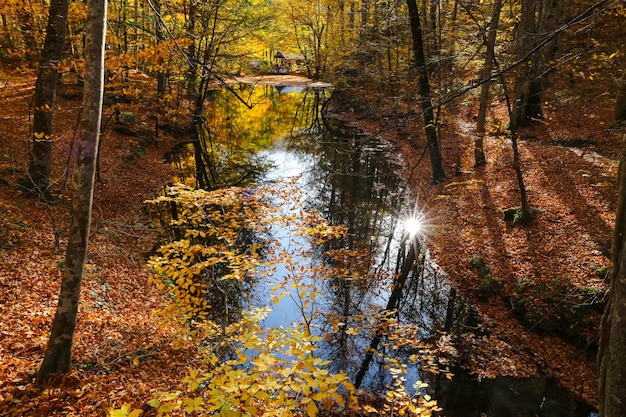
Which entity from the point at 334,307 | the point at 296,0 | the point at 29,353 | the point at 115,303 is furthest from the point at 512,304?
the point at 296,0

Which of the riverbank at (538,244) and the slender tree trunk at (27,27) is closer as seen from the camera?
the riverbank at (538,244)

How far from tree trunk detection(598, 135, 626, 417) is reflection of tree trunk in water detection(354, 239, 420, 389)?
523cm

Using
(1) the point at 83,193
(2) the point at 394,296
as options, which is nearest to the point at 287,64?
(2) the point at 394,296

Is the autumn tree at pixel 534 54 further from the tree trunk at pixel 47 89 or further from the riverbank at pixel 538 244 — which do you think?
the tree trunk at pixel 47 89

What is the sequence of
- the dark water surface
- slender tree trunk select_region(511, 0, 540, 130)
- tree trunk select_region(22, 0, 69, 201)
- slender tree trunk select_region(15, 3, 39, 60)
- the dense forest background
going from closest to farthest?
the dense forest background
the dark water surface
tree trunk select_region(22, 0, 69, 201)
slender tree trunk select_region(15, 3, 39, 60)
slender tree trunk select_region(511, 0, 540, 130)

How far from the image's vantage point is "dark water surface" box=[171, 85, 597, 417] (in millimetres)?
7734

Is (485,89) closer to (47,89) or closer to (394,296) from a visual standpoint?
(394,296)

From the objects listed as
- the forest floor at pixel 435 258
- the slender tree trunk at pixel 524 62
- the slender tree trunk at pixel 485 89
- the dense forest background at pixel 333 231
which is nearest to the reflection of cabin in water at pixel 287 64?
the dense forest background at pixel 333 231

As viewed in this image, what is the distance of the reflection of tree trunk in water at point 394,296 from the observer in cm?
855

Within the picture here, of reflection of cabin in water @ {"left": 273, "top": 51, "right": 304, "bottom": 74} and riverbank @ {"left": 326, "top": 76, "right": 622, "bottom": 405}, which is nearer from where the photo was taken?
riverbank @ {"left": 326, "top": 76, "right": 622, "bottom": 405}

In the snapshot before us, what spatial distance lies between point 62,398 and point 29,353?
1545 millimetres

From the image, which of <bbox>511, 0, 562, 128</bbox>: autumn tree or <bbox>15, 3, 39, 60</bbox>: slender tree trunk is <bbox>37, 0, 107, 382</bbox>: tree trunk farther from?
<bbox>511, 0, 562, 128</bbox>: autumn tree

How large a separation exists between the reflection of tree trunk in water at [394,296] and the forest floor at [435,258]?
0.80m

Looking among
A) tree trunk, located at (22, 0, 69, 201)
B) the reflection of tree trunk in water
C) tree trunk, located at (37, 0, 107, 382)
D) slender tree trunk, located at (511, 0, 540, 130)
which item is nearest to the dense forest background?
tree trunk, located at (22, 0, 69, 201)
